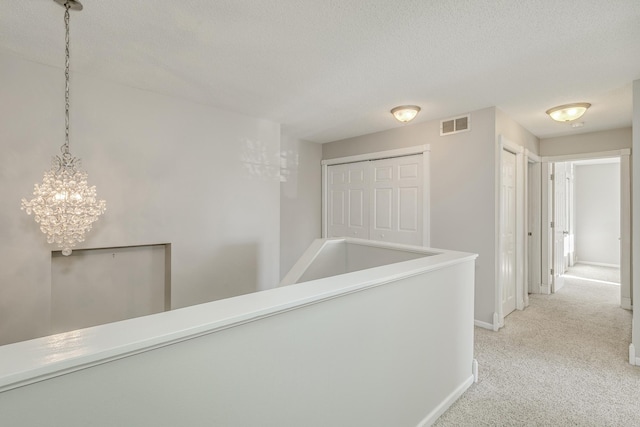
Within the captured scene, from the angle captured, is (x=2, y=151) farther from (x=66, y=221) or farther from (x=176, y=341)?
(x=176, y=341)

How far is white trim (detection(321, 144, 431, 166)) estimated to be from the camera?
4098 mm

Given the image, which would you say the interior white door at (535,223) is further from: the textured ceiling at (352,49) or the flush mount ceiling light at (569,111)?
the flush mount ceiling light at (569,111)

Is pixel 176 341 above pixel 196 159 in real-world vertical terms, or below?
below

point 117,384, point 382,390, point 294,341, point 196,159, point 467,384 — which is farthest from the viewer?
point 196,159

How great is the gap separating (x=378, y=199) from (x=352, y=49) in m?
2.67

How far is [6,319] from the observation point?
2.37 metres

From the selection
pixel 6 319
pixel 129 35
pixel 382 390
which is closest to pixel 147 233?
pixel 6 319

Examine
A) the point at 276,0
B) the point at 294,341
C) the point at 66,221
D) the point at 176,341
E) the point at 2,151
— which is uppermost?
the point at 276,0

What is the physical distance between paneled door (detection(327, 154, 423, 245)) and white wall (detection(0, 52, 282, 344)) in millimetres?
1358

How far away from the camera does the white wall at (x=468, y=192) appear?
3.44 metres

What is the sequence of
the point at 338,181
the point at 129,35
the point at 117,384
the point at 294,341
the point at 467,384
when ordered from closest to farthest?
the point at 117,384
the point at 294,341
the point at 129,35
the point at 467,384
the point at 338,181

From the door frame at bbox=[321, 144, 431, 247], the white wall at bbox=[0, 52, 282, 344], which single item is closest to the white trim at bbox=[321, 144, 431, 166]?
the door frame at bbox=[321, 144, 431, 247]

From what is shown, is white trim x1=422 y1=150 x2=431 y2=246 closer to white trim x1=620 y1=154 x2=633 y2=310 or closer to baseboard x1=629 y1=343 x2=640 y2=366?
baseboard x1=629 y1=343 x2=640 y2=366

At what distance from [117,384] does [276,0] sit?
6.25 feet
